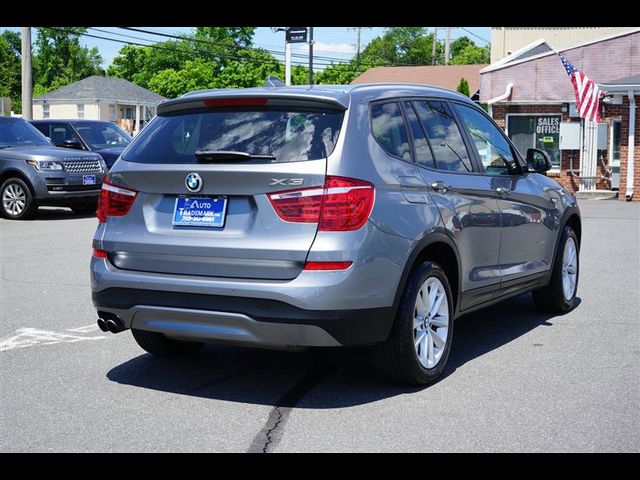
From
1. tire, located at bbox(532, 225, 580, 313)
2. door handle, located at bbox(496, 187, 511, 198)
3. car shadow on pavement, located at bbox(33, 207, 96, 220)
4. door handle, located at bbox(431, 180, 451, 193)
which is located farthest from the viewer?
car shadow on pavement, located at bbox(33, 207, 96, 220)

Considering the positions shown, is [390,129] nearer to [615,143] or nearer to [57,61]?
[615,143]

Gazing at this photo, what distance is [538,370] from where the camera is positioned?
6.12m

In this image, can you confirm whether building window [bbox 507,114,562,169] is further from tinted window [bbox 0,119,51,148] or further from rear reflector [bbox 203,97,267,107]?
rear reflector [bbox 203,97,267,107]

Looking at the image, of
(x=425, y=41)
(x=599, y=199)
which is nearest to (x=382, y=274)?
(x=599, y=199)

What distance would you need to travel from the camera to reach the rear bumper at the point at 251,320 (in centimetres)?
501

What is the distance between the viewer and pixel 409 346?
5.48 m

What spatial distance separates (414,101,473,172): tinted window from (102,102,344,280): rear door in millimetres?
1025

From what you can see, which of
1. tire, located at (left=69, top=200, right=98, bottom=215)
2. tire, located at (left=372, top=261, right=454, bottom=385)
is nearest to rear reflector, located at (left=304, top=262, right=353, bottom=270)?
tire, located at (left=372, top=261, right=454, bottom=385)

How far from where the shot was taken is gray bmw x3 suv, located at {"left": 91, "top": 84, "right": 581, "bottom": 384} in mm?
5027

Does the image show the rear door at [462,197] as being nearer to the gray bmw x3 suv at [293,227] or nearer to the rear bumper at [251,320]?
the gray bmw x3 suv at [293,227]

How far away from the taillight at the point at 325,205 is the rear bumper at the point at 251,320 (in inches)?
18.5
